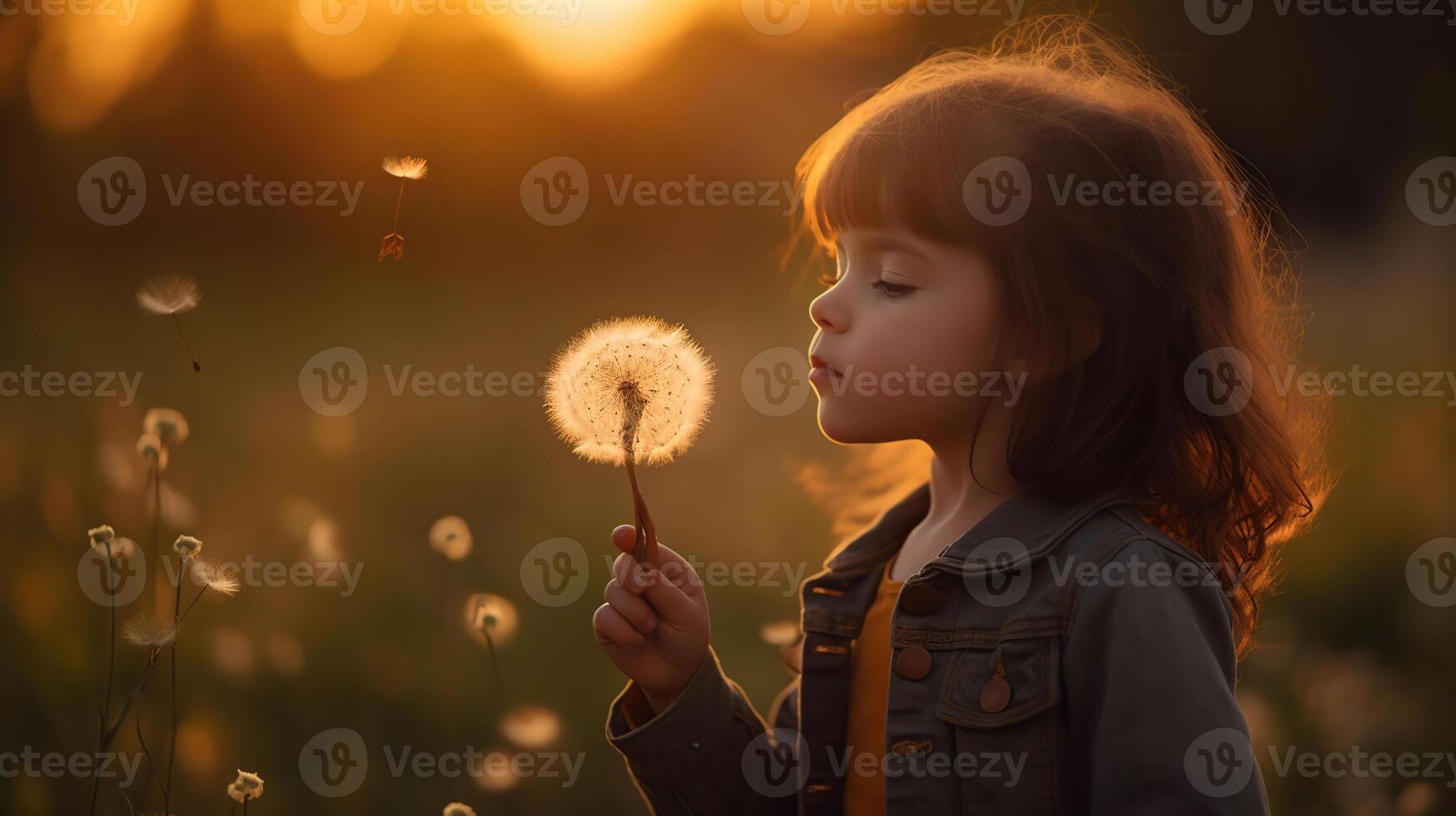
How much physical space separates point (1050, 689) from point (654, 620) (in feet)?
2.04

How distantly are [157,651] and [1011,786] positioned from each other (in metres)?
1.22
